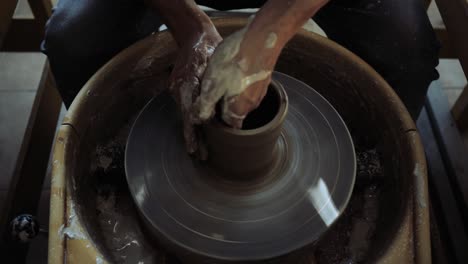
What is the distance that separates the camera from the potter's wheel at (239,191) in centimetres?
112

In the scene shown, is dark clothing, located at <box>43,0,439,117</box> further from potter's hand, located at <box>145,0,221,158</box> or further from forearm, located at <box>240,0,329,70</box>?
forearm, located at <box>240,0,329,70</box>

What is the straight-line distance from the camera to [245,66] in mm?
1016

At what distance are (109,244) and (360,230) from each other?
0.71m

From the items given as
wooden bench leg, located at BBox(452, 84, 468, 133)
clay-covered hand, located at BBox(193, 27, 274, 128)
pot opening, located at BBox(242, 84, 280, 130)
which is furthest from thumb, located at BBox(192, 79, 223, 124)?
wooden bench leg, located at BBox(452, 84, 468, 133)

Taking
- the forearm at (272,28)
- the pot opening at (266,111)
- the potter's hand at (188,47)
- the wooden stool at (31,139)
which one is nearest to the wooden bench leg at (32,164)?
the wooden stool at (31,139)

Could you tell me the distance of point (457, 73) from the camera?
2484mm

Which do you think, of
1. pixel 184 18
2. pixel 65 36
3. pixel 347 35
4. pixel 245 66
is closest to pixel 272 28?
pixel 245 66

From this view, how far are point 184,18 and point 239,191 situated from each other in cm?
47

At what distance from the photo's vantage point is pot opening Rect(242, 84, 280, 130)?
1.11 meters

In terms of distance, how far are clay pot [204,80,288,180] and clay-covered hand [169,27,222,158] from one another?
0.16 ft

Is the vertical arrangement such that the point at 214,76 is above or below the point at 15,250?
above

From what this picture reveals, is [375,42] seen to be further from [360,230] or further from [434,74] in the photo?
[360,230]

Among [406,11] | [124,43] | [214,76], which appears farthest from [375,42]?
[124,43]

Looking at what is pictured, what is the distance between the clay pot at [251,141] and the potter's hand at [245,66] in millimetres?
33
